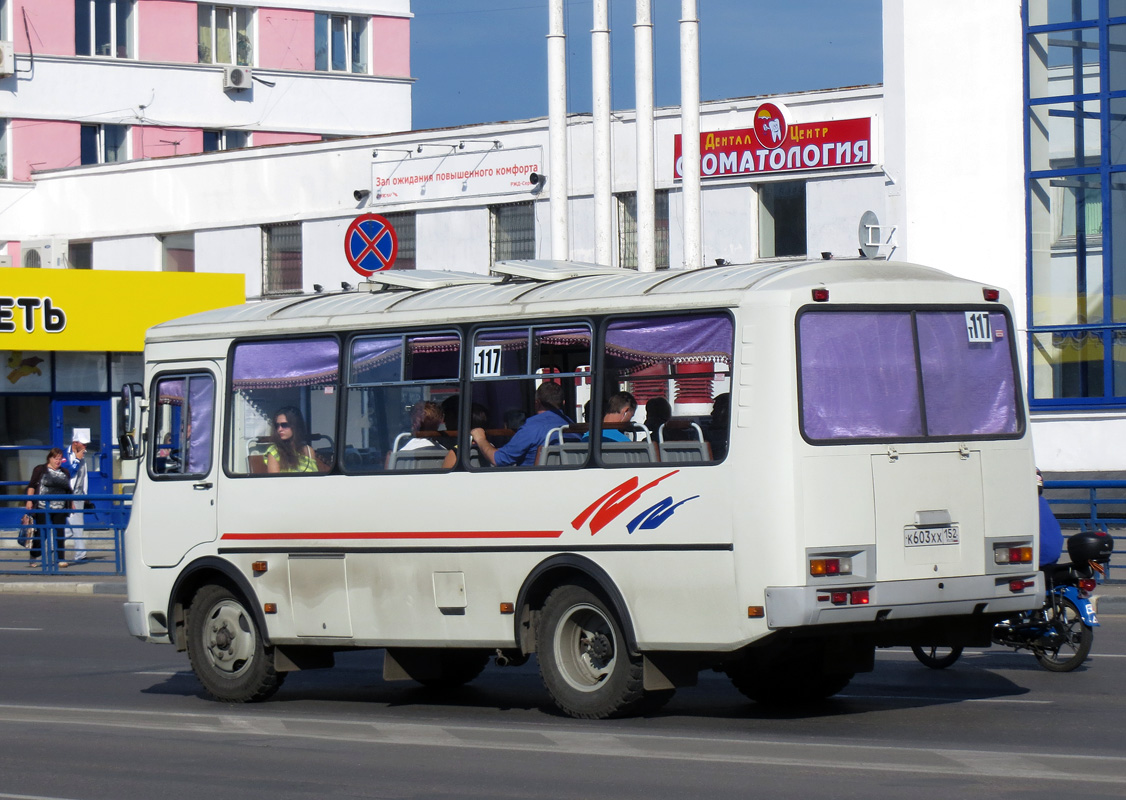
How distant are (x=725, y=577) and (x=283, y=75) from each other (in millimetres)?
42163

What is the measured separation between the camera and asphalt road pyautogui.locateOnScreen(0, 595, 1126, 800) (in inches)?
337

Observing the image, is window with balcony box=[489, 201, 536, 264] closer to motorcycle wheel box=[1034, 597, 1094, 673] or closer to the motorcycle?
the motorcycle

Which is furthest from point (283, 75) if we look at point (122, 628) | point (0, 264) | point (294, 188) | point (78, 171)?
point (122, 628)

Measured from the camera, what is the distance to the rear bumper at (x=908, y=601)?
9648mm

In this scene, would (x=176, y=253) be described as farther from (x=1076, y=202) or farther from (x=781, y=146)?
(x=1076, y=202)

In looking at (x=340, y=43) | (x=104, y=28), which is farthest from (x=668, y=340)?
(x=340, y=43)

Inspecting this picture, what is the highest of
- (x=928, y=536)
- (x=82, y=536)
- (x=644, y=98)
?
(x=644, y=98)

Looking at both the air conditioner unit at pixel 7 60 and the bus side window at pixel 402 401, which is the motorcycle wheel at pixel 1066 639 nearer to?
the bus side window at pixel 402 401

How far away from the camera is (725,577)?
991 cm

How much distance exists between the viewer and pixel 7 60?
46469 millimetres

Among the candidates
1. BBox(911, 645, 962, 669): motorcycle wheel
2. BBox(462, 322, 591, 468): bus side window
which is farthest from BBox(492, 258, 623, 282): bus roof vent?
BBox(911, 645, 962, 669): motorcycle wheel

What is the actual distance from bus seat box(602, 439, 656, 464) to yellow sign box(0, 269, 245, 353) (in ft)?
81.6

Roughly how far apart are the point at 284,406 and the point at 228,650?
174cm

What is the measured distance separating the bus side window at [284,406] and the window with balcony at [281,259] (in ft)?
89.2
